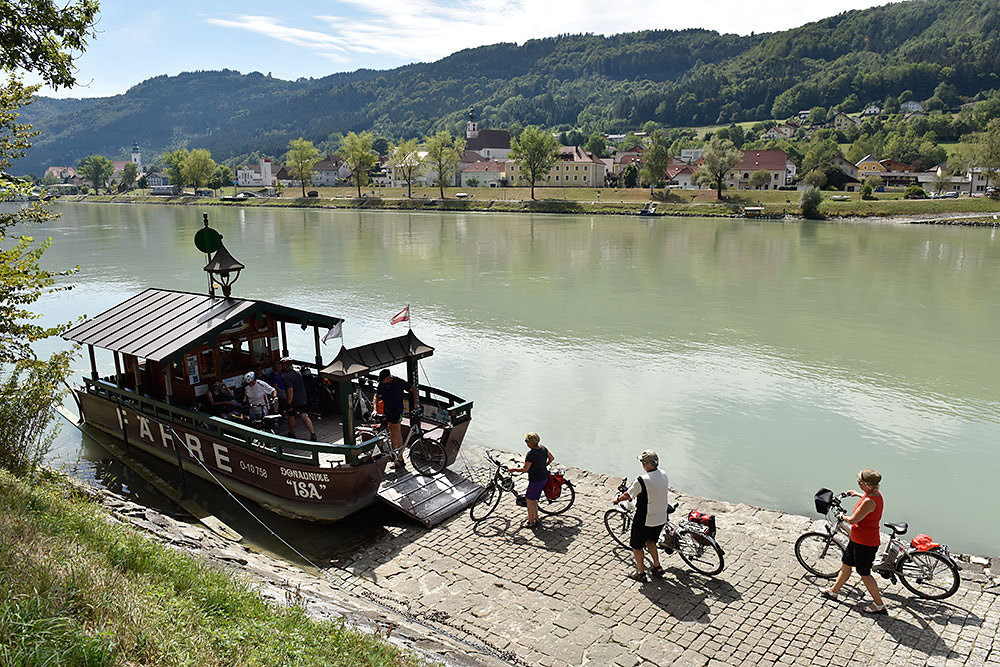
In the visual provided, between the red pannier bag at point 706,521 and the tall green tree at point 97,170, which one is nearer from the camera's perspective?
the red pannier bag at point 706,521

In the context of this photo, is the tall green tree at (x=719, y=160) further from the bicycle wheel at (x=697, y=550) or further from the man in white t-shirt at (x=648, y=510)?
the man in white t-shirt at (x=648, y=510)

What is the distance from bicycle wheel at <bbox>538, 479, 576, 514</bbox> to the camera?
9.80 m

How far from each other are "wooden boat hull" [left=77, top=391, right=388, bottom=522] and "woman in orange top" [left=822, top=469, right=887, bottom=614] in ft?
21.5

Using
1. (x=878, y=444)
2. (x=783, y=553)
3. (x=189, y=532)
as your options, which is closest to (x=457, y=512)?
(x=189, y=532)

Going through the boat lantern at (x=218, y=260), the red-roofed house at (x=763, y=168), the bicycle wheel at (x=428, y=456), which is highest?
the red-roofed house at (x=763, y=168)

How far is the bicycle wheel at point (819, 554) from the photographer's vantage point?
8000 mm

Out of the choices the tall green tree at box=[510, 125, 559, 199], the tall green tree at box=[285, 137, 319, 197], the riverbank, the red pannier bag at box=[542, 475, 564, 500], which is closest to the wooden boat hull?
the red pannier bag at box=[542, 475, 564, 500]

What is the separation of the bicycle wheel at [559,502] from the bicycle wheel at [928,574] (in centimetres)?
425

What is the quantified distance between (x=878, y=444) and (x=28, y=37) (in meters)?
15.9

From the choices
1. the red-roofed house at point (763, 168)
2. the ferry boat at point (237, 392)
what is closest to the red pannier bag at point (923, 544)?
the ferry boat at point (237, 392)

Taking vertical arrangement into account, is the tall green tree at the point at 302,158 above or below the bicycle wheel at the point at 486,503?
above

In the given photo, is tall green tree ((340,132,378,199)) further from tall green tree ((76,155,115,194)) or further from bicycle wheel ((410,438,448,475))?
bicycle wheel ((410,438,448,475))

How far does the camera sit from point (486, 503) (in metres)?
10.2

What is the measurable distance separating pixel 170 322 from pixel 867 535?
1154 cm
